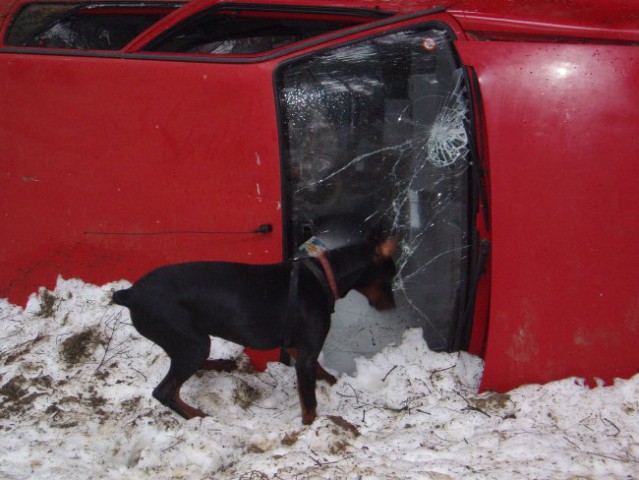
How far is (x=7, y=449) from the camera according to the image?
Answer: 2.85 m

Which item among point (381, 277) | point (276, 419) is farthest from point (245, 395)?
point (381, 277)

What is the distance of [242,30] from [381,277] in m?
1.62

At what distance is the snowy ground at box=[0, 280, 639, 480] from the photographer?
8.53ft

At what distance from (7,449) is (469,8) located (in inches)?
110

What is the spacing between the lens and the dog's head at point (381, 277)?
3.00 metres

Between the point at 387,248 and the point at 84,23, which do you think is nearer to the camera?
the point at 387,248

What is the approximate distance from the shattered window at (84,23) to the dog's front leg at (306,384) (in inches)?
84.2

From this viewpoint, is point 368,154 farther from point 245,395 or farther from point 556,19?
point 245,395

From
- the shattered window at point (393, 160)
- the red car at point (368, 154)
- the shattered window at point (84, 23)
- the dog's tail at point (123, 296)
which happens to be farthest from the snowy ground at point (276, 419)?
the shattered window at point (84, 23)

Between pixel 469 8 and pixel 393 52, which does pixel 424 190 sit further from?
pixel 469 8

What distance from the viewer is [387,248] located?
302 cm

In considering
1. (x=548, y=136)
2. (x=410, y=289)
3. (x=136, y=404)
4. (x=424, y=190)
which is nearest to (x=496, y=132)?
(x=548, y=136)

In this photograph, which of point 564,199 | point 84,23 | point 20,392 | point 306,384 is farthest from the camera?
point 84,23

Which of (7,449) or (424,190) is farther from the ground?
(424,190)
